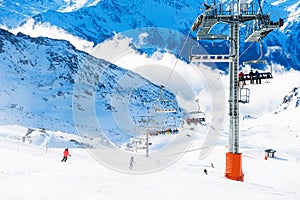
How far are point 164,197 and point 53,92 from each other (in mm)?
176482

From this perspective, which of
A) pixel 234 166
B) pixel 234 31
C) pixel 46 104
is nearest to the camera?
pixel 234 31

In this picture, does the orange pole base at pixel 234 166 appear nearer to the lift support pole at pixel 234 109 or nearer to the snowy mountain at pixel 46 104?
the lift support pole at pixel 234 109

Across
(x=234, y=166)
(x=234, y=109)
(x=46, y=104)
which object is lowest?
(x=234, y=166)

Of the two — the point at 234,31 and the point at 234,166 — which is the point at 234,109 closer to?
the point at 234,166

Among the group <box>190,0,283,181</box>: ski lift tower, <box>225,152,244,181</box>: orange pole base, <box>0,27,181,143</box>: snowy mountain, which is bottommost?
<box>225,152,244,181</box>: orange pole base

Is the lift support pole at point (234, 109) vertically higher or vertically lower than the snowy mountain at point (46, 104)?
lower

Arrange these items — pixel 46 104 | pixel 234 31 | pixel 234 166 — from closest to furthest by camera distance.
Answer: pixel 234 31
pixel 234 166
pixel 46 104

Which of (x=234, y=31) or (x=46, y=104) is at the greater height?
(x=46, y=104)

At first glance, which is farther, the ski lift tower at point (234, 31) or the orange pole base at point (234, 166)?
the orange pole base at point (234, 166)

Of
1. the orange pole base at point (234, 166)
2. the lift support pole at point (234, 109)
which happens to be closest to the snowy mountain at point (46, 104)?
the orange pole base at point (234, 166)

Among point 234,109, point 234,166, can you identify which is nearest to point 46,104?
point 234,166

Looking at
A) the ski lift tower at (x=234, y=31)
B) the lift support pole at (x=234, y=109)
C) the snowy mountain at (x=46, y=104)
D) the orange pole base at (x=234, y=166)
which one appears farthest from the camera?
the snowy mountain at (x=46, y=104)

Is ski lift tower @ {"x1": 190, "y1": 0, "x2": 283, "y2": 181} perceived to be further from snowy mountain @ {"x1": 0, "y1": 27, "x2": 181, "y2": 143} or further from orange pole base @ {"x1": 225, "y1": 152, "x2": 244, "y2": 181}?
snowy mountain @ {"x1": 0, "y1": 27, "x2": 181, "y2": 143}

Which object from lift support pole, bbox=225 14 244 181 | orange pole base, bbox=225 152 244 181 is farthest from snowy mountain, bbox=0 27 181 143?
lift support pole, bbox=225 14 244 181
